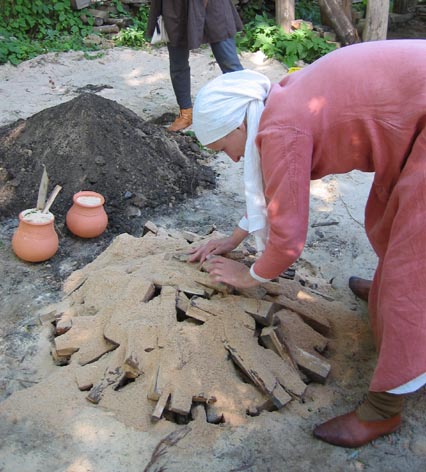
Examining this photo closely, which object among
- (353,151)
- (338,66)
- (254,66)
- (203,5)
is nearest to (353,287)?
(353,151)

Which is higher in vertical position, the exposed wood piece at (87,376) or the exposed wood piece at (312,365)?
the exposed wood piece at (87,376)

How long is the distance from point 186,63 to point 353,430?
170 inches

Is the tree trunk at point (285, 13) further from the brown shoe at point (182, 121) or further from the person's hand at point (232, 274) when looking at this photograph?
the person's hand at point (232, 274)

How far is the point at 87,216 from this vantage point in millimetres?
3898

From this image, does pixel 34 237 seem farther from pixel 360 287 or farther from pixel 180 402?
pixel 360 287

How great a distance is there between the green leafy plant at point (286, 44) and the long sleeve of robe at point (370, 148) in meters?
5.99

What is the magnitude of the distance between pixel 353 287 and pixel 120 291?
1419mm

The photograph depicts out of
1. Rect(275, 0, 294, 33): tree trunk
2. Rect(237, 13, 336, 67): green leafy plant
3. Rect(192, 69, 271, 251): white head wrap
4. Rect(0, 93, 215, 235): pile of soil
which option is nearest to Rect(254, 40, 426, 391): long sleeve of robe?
Rect(192, 69, 271, 251): white head wrap

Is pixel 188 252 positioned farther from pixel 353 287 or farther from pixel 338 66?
pixel 338 66

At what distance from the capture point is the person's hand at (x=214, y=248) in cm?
290

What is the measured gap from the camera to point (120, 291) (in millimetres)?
3006

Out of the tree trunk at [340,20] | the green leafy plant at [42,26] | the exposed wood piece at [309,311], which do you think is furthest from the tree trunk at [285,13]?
the exposed wood piece at [309,311]

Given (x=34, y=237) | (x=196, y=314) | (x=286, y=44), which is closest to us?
(x=196, y=314)

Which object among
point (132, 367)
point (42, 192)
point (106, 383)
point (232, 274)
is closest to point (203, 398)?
point (132, 367)
